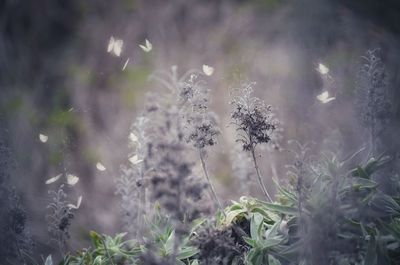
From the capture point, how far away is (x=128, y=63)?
128 inches

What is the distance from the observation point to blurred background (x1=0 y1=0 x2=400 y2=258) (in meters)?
2.59

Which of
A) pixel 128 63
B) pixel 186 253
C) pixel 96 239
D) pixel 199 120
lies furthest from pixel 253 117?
pixel 128 63

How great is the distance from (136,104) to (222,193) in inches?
35.7

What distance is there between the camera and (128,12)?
11.2 ft

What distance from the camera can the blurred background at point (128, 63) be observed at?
2.59 meters

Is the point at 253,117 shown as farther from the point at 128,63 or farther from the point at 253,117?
the point at 128,63

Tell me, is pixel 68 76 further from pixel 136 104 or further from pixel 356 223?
pixel 356 223

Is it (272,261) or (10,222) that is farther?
(10,222)

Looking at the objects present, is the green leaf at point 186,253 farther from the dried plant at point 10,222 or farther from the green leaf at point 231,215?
the dried plant at point 10,222

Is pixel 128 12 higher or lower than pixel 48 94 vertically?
higher

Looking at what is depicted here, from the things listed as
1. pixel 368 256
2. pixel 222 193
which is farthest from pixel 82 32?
pixel 368 256

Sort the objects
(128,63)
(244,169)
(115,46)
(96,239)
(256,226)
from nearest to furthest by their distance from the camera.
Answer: (256,226) < (96,239) < (244,169) < (115,46) < (128,63)

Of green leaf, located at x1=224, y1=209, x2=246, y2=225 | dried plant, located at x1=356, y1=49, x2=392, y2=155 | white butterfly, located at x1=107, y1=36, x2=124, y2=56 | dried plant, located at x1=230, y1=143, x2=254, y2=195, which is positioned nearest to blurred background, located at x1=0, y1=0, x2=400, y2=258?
white butterfly, located at x1=107, y1=36, x2=124, y2=56

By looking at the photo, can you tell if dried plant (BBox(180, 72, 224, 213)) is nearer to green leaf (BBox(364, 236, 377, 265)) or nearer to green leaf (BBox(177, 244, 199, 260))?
green leaf (BBox(177, 244, 199, 260))
